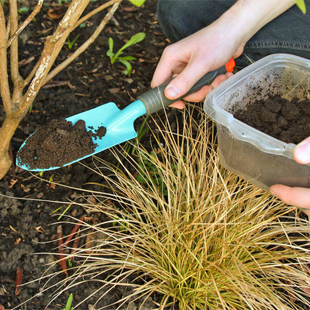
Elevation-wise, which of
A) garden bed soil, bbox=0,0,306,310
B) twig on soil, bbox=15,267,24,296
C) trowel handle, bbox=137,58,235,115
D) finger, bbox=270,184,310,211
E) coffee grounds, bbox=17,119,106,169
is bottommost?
twig on soil, bbox=15,267,24,296

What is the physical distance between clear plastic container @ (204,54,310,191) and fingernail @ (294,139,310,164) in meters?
0.06

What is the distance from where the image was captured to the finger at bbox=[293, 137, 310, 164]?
30.3 inches

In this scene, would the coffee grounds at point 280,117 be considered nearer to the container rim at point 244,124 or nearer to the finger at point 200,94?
the container rim at point 244,124

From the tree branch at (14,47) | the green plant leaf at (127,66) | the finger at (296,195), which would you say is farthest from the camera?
the green plant leaf at (127,66)

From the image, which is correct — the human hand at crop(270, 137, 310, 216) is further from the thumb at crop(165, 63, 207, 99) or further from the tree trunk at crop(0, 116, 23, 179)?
the tree trunk at crop(0, 116, 23, 179)

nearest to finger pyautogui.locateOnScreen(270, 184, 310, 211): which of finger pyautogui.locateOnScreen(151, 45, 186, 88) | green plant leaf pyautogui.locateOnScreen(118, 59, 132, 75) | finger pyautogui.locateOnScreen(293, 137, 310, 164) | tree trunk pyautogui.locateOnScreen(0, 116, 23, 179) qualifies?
finger pyautogui.locateOnScreen(293, 137, 310, 164)

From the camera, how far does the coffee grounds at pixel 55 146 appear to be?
45.2 inches

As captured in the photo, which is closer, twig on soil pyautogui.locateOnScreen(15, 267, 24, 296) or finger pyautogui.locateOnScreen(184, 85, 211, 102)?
twig on soil pyautogui.locateOnScreen(15, 267, 24, 296)

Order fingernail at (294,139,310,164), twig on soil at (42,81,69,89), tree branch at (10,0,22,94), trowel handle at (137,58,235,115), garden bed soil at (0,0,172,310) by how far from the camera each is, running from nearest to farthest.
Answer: fingernail at (294,139,310,164), tree branch at (10,0,22,94), garden bed soil at (0,0,172,310), trowel handle at (137,58,235,115), twig on soil at (42,81,69,89)

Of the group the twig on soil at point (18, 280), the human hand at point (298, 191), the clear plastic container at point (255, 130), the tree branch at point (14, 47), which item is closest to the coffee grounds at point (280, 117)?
the clear plastic container at point (255, 130)

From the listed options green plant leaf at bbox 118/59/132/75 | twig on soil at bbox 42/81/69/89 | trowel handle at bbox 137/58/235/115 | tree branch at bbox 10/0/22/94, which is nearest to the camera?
tree branch at bbox 10/0/22/94

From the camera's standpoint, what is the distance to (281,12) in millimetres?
1431

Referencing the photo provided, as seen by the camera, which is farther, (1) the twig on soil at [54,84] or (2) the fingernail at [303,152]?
(1) the twig on soil at [54,84]

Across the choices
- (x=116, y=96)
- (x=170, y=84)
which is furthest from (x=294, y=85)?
(x=116, y=96)
